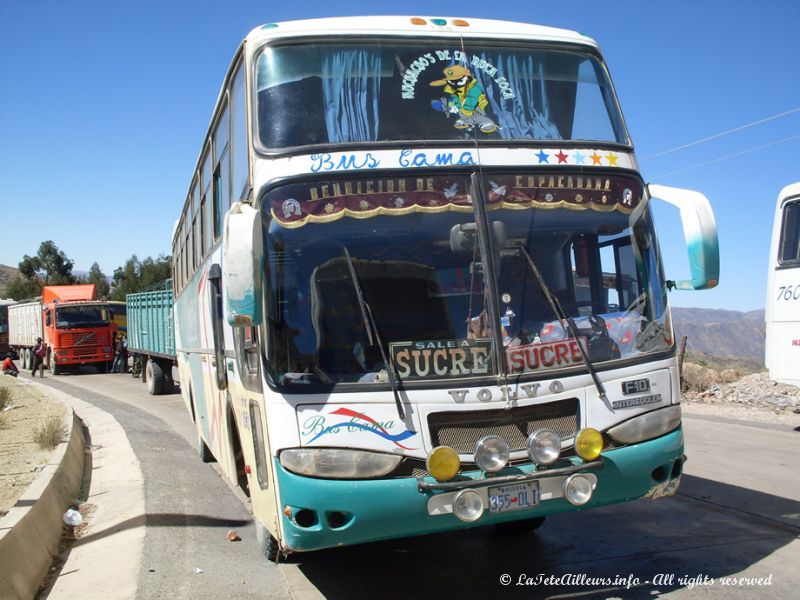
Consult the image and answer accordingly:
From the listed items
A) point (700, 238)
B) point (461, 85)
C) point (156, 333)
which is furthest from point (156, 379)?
point (700, 238)

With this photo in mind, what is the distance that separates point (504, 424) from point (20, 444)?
8815mm

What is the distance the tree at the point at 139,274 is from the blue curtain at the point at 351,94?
5490cm

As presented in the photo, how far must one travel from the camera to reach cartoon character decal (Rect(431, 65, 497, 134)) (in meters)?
5.11

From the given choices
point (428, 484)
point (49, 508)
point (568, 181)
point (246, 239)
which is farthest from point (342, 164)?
point (49, 508)

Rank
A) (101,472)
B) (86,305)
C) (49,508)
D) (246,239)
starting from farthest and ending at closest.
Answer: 1. (86,305)
2. (101,472)
3. (49,508)
4. (246,239)

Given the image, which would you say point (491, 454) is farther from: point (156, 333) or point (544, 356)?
point (156, 333)

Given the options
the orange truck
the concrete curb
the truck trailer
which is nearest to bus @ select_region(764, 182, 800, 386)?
the concrete curb

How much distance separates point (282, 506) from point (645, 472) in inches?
87.5

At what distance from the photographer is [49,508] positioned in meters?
7.00

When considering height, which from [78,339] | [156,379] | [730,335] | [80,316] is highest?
[80,316]

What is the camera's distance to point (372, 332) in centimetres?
454

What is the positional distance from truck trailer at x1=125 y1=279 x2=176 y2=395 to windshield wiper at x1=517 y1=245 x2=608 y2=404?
13.5m

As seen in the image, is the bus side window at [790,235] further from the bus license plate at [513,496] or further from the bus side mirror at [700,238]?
the bus license plate at [513,496]

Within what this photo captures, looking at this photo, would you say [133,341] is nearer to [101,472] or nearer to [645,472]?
[101,472]
